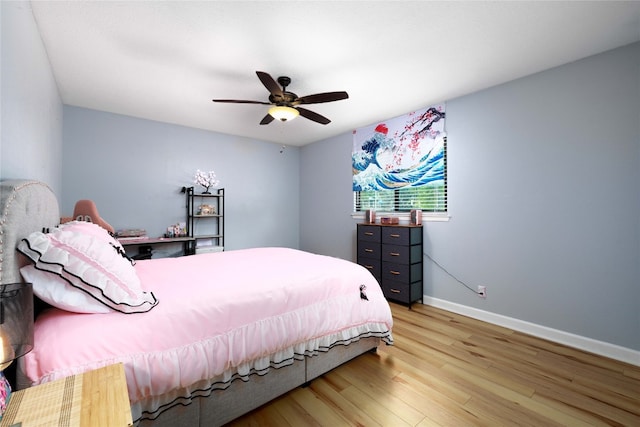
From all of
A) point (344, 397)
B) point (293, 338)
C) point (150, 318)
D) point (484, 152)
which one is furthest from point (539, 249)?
point (150, 318)

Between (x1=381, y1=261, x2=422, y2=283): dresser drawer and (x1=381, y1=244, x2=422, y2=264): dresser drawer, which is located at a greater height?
(x1=381, y1=244, x2=422, y2=264): dresser drawer

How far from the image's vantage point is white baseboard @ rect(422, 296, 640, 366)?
6.98 feet

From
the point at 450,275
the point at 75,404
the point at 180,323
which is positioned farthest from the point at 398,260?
the point at 75,404

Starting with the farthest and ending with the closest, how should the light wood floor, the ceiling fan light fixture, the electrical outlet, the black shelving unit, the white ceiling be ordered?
the black shelving unit < the electrical outlet < the ceiling fan light fixture < the white ceiling < the light wood floor

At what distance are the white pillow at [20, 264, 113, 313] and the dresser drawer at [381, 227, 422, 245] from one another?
9.67ft

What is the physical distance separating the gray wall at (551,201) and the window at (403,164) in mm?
158

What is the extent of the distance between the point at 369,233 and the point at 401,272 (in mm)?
693

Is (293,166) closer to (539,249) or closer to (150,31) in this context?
(150,31)

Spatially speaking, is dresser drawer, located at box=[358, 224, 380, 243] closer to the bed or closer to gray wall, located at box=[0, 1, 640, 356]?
gray wall, located at box=[0, 1, 640, 356]

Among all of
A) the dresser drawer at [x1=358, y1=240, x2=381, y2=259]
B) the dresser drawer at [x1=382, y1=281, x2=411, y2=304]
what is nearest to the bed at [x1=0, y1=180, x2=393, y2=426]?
the dresser drawer at [x1=382, y1=281, x2=411, y2=304]

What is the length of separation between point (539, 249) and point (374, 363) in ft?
6.49

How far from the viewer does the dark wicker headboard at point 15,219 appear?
1.01 m

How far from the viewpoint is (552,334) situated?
2.47m

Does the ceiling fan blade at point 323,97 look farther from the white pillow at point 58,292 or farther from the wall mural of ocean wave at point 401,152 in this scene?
the white pillow at point 58,292
